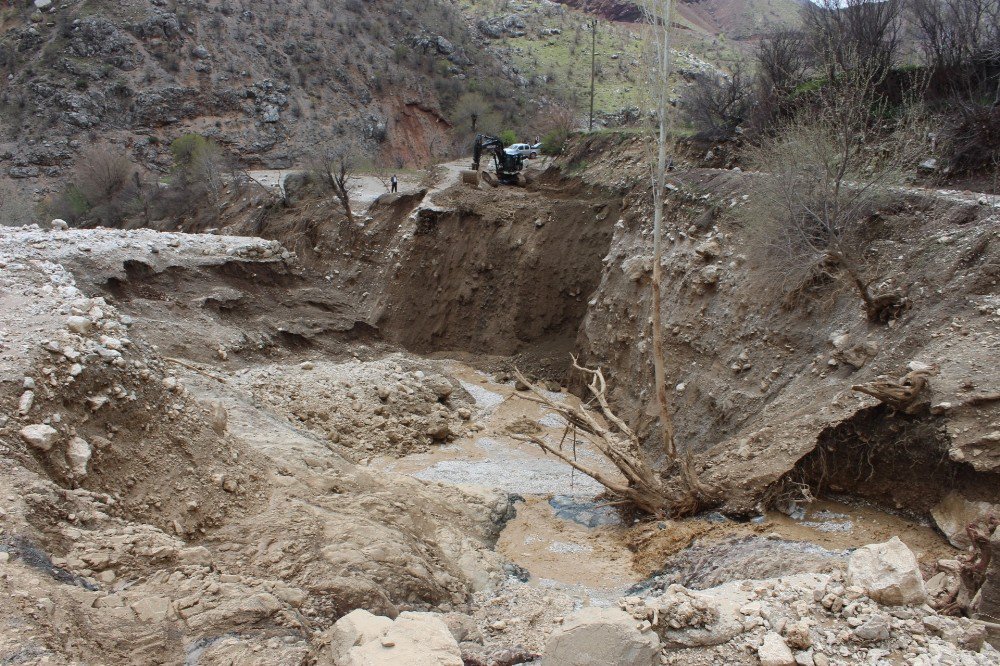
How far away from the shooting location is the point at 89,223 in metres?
27.4

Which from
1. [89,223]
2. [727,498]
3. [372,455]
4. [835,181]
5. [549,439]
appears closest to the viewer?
[727,498]

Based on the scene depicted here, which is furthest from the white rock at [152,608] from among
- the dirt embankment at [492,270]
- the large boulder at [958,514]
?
the dirt embankment at [492,270]

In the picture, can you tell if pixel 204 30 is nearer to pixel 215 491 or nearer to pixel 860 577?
pixel 215 491

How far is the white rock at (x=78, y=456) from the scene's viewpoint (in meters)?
5.60

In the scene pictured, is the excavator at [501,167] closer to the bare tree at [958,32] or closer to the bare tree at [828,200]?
the bare tree at [958,32]

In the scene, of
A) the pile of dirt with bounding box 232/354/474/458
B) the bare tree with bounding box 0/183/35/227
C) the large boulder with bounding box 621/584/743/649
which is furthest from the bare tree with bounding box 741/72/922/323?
the bare tree with bounding box 0/183/35/227

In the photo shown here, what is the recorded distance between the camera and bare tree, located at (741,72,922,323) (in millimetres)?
9242

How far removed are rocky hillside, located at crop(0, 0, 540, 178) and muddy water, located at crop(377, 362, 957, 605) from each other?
77.8ft

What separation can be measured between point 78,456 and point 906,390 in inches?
307

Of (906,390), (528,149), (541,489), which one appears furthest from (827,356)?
(528,149)

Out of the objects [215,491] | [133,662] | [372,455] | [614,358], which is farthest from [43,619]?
[614,358]

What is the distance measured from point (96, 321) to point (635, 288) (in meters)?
10.6

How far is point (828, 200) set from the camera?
957 centimetres

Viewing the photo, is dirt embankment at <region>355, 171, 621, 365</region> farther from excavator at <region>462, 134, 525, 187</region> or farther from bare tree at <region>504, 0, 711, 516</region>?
bare tree at <region>504, 0, 711, 516</region>
